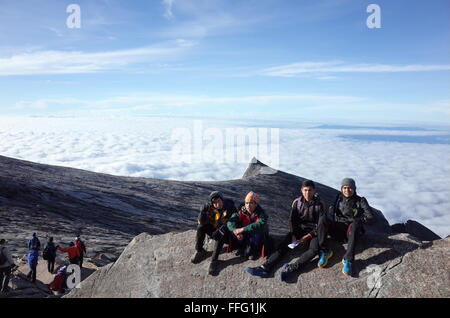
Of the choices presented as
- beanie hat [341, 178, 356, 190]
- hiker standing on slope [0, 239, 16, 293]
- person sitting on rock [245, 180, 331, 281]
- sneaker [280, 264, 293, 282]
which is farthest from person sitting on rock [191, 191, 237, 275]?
hiker standing on slope [0, 239, 16, 293]

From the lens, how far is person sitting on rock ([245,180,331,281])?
8.43 metres

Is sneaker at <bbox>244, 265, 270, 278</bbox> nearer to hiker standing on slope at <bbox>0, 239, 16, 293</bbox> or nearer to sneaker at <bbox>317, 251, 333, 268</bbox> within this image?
sneaker at <bbox>317, 251, 333, 268</bbox>

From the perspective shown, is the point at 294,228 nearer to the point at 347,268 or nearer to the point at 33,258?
the point at 347,268

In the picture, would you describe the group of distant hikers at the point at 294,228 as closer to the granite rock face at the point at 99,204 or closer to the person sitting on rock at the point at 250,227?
the person sitting on rock at the point at 250,227

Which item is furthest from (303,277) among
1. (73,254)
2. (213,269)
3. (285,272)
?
(73,254)

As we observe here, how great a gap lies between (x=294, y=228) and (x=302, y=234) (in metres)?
0.28

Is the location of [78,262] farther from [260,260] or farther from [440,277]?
[440,277]

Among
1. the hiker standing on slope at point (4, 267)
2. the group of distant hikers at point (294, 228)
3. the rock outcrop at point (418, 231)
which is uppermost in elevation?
the group of distant hikers at point (294, 228)

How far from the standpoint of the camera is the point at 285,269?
8344mm

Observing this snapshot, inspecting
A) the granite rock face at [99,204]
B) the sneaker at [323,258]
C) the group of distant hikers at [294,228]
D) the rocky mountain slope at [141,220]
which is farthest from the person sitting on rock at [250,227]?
the granite rock face at [99,204]

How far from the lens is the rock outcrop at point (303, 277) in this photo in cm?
761

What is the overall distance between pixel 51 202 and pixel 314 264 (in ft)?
116

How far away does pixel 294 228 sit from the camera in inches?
360

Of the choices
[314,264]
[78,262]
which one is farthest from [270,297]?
[78,262]
